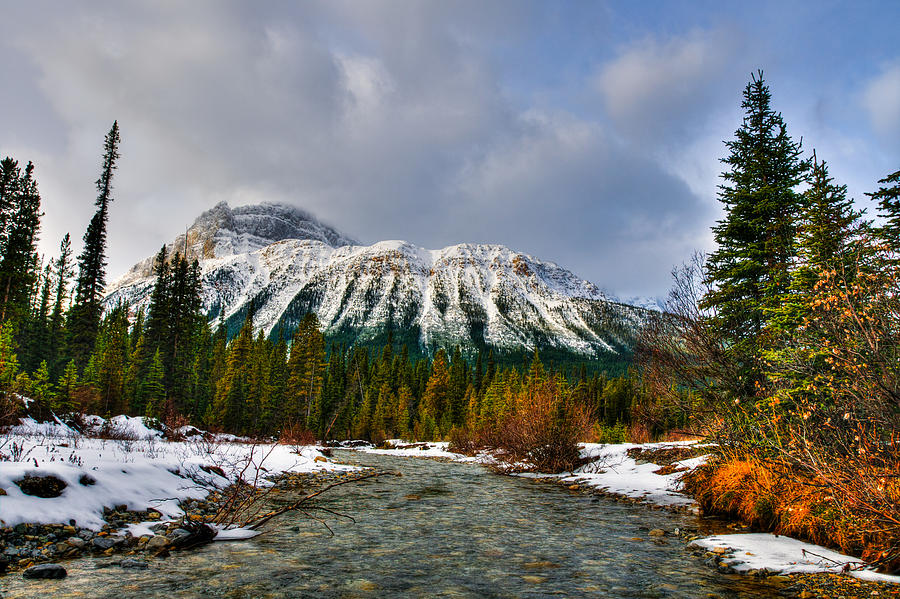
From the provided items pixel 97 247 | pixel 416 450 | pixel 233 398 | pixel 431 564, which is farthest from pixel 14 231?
pixel 431 564

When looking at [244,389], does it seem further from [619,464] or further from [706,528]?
[706,528]

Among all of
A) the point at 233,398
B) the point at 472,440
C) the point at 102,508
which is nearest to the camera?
the point at 102,508

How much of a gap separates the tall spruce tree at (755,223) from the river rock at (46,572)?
730 inches

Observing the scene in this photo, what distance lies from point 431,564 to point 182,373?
56051mm

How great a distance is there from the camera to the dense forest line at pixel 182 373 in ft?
116

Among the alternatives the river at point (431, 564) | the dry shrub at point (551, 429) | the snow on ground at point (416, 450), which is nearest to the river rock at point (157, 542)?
the river at point (431, 564)

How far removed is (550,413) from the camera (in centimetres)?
2314

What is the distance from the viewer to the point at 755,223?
19.6m

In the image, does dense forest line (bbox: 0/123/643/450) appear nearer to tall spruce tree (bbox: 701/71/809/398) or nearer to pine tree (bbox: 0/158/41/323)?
pine tree (bbox: 0/158/41/323)

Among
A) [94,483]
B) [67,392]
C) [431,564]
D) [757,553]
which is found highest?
[67,392]

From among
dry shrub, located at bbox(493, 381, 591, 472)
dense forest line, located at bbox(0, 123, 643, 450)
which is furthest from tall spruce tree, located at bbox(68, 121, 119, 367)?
dry shrub, located at bbox(493, 381, 591, 472)

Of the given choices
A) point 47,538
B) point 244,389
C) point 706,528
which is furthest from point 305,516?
point 244,389

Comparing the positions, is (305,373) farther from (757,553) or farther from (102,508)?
(757,553)

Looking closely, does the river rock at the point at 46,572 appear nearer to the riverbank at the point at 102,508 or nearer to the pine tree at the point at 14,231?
the riverbank at the point at 102,508
